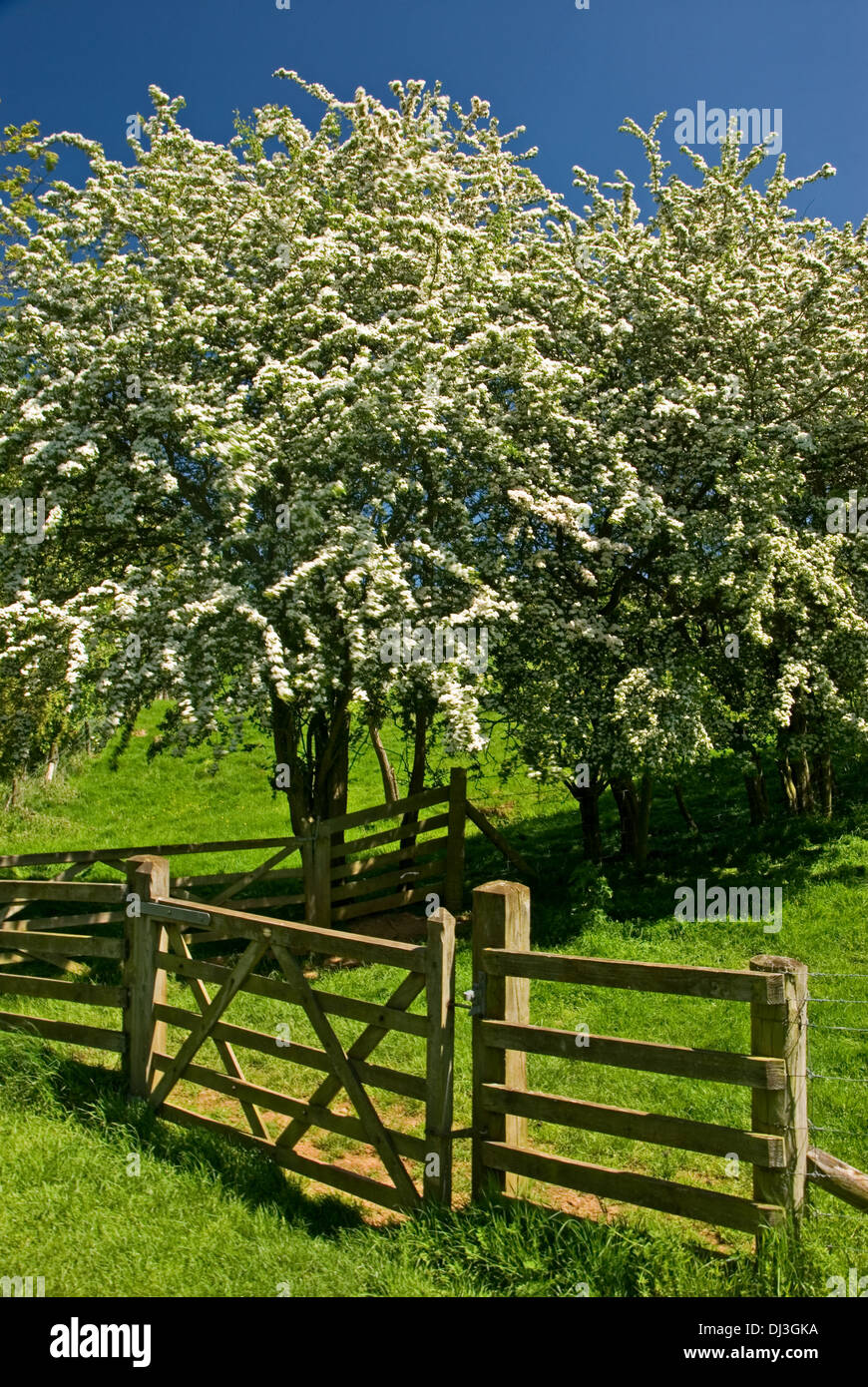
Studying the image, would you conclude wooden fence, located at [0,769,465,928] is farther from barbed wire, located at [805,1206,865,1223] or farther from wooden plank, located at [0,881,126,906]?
barbed wire, located at [805,1206,865,1223]

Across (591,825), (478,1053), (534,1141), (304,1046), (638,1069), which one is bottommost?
(534,1141)

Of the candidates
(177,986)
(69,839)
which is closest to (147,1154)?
(177,986)

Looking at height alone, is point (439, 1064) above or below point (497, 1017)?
below

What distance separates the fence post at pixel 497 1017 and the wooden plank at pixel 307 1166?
2.04 ft

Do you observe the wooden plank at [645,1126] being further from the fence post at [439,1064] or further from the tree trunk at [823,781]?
the tree trunk at [823,781]

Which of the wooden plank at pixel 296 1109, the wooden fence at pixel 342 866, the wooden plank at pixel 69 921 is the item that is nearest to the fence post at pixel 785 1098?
the wooden plank at pixel 296 1109

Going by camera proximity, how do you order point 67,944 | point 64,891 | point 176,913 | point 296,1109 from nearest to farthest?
point 296,1109, point 176,913, point 67,944, point 64,891

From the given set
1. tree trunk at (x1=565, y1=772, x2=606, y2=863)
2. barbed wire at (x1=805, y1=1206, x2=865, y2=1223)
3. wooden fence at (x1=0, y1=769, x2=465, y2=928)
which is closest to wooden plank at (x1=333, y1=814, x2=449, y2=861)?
wooden fence at (x1=0, y1=769, x2=465, y2=928)

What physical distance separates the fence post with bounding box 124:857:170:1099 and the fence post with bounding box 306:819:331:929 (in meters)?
5.60

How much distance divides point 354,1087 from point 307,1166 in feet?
2.46

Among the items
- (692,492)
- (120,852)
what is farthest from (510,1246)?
(692,492)

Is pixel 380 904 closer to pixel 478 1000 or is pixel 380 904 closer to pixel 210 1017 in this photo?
pixel 210 1017

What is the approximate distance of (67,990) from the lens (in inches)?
328

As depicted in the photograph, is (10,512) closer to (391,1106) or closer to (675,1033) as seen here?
(391,1106)
